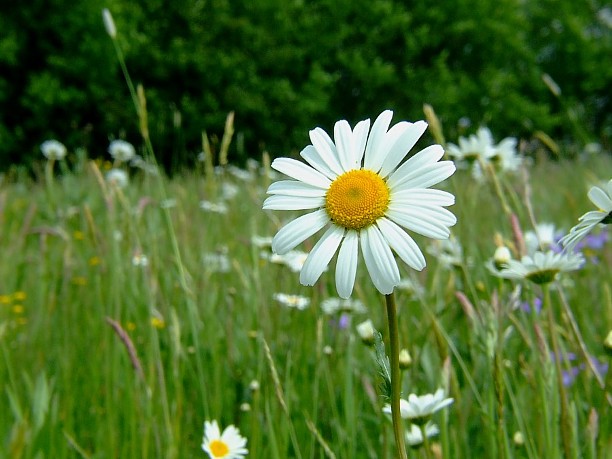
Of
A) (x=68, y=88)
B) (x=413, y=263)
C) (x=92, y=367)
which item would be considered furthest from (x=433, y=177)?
(x=68, y=88)

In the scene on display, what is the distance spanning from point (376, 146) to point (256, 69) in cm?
1117

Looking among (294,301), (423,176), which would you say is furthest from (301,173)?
(294,301)

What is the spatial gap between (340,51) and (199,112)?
2.88m

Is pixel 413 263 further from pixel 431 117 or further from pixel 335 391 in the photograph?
pixel 335 391

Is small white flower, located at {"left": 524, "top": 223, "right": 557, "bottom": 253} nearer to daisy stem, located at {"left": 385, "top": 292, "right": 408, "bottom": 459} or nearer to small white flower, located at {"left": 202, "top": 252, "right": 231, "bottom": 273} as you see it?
daisy stem, located at {"left": 385, "top": 292, "right": 408, "bottom": 459}

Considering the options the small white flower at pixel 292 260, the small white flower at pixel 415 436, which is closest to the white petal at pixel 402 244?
the small white flower at pixel 415 436

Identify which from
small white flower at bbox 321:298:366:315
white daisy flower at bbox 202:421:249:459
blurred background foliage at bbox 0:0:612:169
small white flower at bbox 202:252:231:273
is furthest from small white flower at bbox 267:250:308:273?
blurred background foliage at bbox 0:0:612:169

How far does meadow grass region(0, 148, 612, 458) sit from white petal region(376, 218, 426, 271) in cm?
25

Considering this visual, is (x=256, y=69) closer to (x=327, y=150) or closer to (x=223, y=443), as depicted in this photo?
(x=223, y=443)

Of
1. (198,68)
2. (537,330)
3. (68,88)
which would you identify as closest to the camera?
(537,330)

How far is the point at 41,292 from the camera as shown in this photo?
182cm

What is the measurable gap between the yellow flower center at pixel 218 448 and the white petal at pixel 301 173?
45 centimetres

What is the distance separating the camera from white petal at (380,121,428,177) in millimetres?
660

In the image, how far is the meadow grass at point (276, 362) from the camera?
3.28 feet
